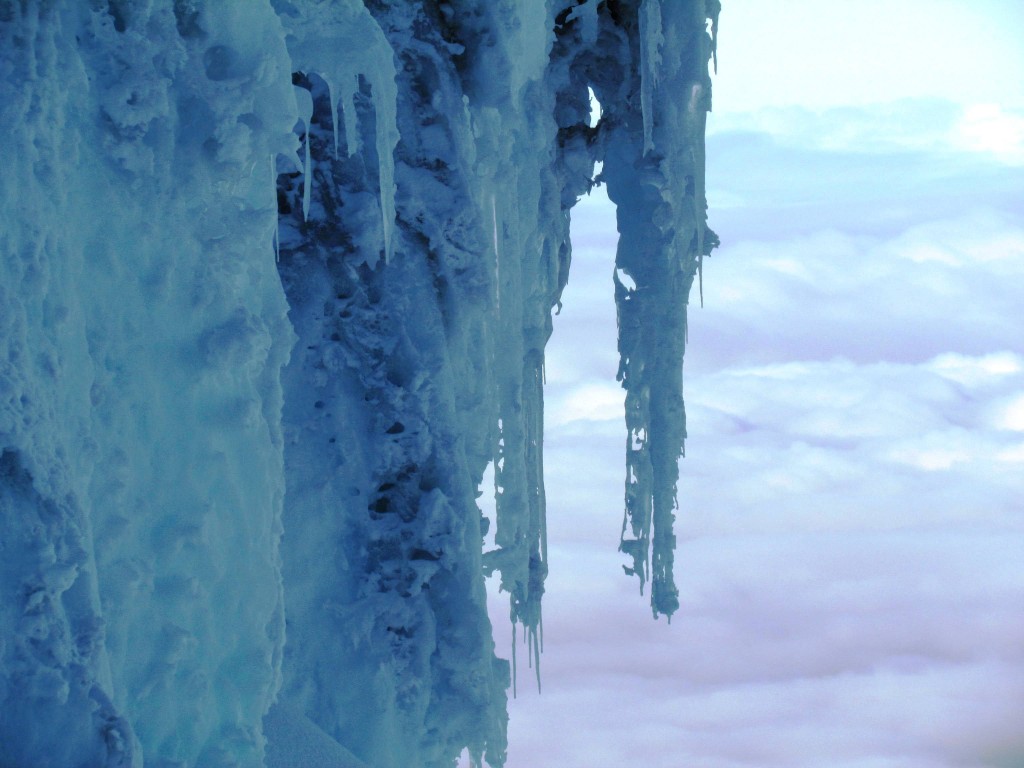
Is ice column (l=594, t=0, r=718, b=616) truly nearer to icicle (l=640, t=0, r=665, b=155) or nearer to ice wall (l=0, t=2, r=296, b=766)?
icicle (l=640, t=0, r=665, b=155)

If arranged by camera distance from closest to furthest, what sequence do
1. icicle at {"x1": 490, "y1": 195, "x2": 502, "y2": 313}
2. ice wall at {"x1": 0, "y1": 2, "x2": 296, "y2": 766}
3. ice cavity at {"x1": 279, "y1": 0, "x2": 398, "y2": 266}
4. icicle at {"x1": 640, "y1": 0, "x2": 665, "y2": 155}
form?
1. ice wall at {"x1": 0, "y1": 2, "x2": 296, "y2": 766}
2. ice cavity at {"x1": 279, "y1": 0, "x2": 398, "y2": 266}
3. icicle at {"x1": 490, "y1": 195, "x2": 502, "y2": 313}
4. icicle at {"x1": 640, "y1": 0, "x2": 665, "y2": 155}

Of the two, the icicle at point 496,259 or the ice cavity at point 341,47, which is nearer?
the ice cavity at point 341,47

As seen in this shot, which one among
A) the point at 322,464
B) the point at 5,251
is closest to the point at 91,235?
→ the point at 5,251

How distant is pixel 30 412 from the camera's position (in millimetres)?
2947

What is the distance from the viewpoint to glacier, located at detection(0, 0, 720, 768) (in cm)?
304

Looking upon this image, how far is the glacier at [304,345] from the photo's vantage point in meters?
3.04

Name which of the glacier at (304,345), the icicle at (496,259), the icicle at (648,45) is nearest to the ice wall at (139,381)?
the glacier at (304,345)

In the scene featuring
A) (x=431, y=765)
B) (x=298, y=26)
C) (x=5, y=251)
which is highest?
(x=298, y=26)

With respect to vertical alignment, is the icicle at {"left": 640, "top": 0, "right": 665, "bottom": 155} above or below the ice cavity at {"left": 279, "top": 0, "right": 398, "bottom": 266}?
above

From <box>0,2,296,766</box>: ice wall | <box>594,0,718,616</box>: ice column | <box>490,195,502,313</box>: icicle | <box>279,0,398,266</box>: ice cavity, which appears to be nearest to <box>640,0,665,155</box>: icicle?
<box>594,0,718,616</box>: ice column

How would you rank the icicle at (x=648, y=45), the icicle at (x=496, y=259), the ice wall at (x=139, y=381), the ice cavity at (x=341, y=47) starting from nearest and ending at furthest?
the ice wall at (x=139, y=381)
the ice cavity at (x=341, y=47)
the icicle at (x=496, y=259)
the icicle at (x=648, y=45)

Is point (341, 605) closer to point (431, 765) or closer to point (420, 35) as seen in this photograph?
point (431, 765)

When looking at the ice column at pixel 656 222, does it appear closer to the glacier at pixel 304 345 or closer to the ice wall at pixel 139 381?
the glacier at pixel 304 345

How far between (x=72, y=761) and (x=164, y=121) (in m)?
1.74
